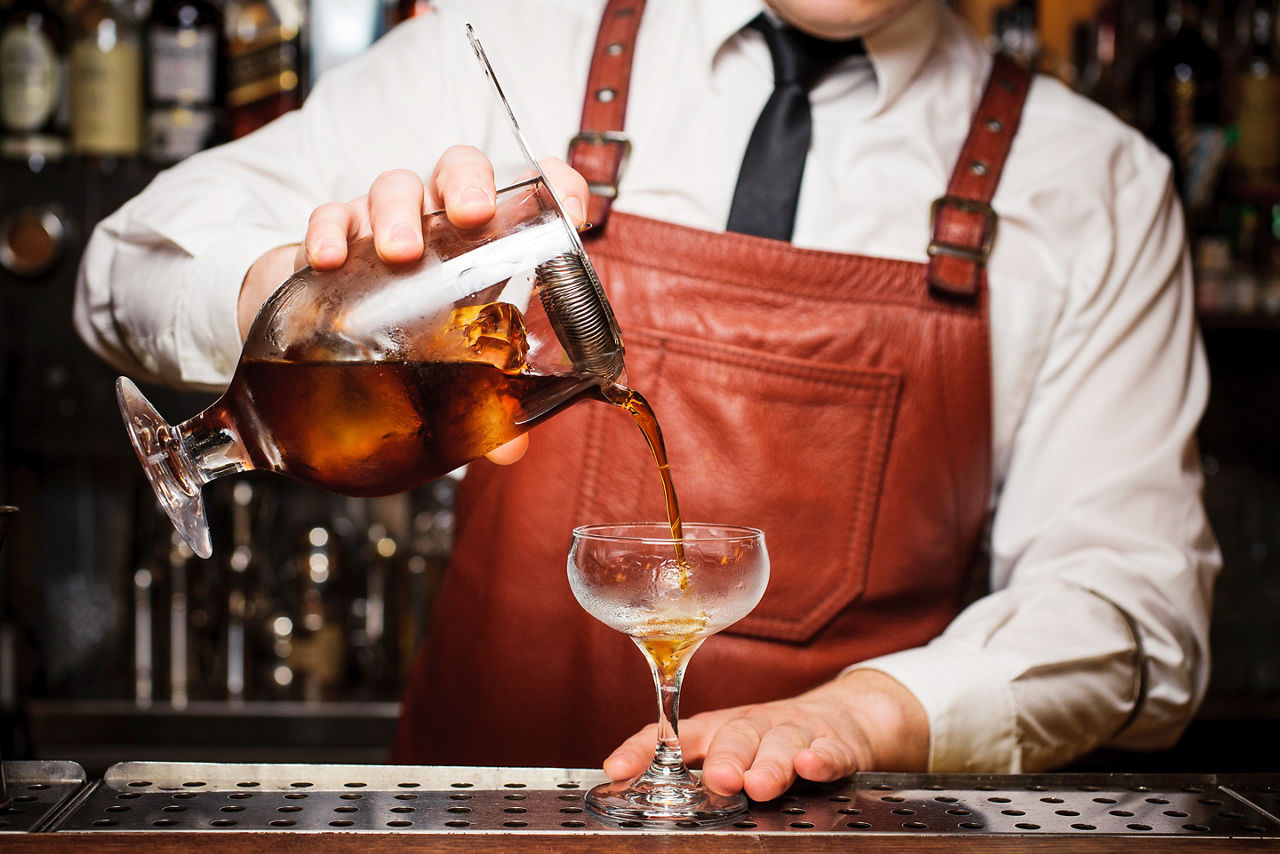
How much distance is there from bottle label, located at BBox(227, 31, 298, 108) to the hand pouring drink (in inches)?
55.7

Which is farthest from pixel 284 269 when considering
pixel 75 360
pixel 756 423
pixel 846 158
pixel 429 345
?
pixel 75 360

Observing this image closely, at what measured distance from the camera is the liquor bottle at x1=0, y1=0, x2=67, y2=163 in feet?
6.87

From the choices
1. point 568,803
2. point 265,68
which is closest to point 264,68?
point 265,68

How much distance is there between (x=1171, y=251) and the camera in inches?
54.4

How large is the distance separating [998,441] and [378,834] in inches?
32.2

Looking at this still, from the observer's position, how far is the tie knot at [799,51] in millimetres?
1384

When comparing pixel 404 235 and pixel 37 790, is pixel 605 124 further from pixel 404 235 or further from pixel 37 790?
pixel 37 790

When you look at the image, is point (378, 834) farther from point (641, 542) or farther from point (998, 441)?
point (998, 441)

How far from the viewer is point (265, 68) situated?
6.98 feet

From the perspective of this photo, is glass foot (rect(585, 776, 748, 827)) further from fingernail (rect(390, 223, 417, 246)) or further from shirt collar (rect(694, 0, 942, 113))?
shirt collar (rect(694, 0, 942, 113))

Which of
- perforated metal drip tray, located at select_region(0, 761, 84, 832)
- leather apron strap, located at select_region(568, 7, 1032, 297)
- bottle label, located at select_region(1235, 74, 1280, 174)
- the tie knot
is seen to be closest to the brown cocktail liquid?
perforated metal drip tray, located at select_region(0, 761, 84, 832)

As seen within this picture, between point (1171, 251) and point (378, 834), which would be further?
point (1171, 251)

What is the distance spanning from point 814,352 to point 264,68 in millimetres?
1247

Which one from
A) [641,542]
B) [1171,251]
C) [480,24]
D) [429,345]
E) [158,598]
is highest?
[480,24]
